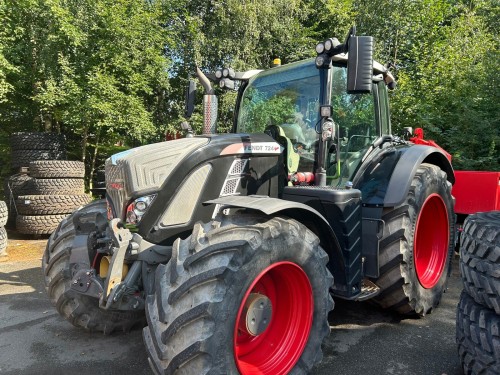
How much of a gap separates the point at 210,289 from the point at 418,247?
3021 millimetres

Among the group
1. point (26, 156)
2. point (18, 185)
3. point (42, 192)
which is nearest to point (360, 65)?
point (42, 192)

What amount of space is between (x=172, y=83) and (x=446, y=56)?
837cm

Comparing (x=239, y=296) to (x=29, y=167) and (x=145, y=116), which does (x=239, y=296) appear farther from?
(x=145, y=116)

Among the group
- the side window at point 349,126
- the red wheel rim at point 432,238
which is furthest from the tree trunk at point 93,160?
the red wheel rim at point 432,238

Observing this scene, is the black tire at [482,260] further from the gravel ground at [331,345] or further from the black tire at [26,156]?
the black tire at [26,156]

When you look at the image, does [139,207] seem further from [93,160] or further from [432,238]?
[93,160]

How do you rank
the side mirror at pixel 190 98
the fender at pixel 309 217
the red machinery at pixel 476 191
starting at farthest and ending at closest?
the red machinery at pixel 476 191 < the side mirror at pixel 190 98 < the fender at pixel 309 217

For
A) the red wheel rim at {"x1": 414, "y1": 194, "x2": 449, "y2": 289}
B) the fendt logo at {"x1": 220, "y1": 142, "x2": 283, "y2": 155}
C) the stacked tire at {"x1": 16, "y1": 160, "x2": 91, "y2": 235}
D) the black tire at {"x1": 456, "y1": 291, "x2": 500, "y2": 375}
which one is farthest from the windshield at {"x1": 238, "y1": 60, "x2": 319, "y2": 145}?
the stacked tire at {"x1": 16, "y1": 160, "x2": 91, "y2": 235}

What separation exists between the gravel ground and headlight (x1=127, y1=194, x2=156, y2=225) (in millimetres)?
1134

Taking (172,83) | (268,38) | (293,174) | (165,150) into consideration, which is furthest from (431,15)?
(165,150)

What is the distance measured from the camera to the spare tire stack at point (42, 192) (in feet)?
24.9

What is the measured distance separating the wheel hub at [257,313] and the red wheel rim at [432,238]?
234 centimetres

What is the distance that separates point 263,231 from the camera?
7.64 feet

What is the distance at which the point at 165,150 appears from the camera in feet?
9.13
